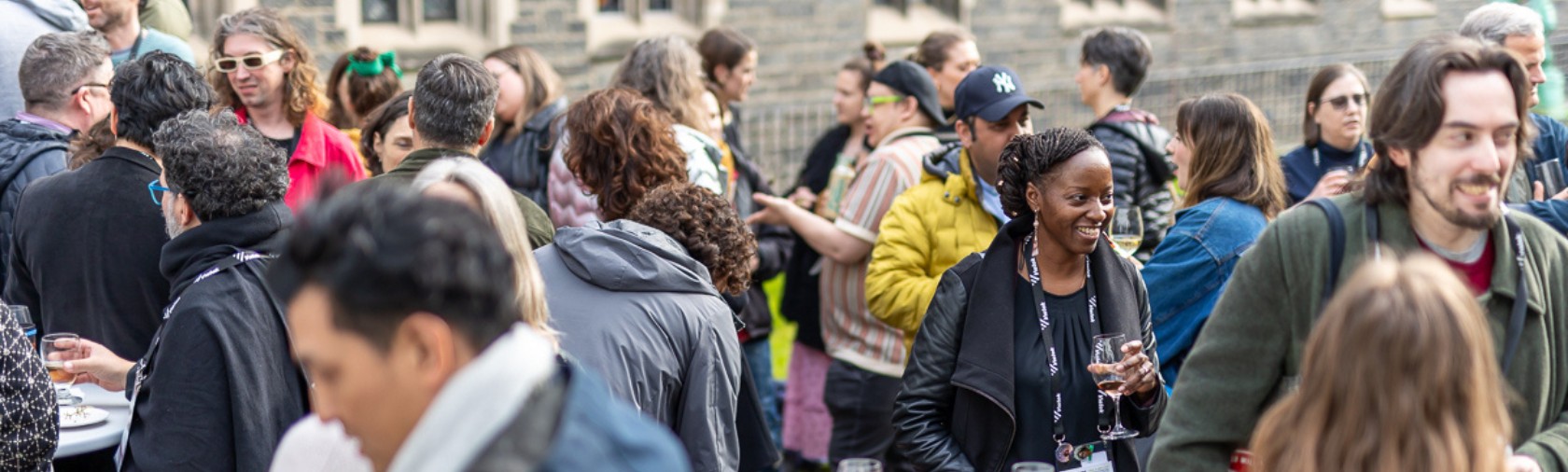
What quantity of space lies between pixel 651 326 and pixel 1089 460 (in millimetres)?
1143

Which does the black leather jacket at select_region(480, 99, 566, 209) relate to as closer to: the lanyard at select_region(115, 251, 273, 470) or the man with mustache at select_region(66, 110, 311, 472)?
the man with mustache at select_region(66, 110, 311, 472)

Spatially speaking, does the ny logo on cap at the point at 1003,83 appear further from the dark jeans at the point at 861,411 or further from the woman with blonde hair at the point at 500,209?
the woman with blonde hair at the point at 500,209

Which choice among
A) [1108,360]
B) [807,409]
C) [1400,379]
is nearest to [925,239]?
[1108,360]

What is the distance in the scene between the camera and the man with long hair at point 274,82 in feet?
20.5

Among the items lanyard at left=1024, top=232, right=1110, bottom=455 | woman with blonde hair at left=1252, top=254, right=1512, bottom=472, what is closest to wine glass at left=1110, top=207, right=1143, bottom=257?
lanyard at left=1024, top=232, right=1110, bottom=455

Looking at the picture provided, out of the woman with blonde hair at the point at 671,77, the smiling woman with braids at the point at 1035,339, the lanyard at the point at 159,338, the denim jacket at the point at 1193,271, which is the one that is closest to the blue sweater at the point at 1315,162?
the denim jacket at the point at 1193,271

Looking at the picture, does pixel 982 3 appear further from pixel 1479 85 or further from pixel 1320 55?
pixel 1479 85

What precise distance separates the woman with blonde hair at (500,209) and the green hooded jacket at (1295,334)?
1171 mm

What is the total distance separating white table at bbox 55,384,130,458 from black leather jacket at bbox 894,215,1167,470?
2.00m

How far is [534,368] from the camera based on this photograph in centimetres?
187

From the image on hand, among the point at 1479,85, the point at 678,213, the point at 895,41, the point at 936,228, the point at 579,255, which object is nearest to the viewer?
the point at 1479,85

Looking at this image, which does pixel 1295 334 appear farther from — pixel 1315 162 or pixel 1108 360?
pixel 1315 162

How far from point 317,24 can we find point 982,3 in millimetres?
8169

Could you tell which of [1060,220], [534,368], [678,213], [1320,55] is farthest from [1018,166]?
[1320,55]
